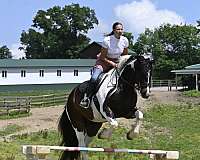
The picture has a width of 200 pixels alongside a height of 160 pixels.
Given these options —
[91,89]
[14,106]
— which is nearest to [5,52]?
[14,106]

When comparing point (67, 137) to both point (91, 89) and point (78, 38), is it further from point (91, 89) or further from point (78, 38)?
point (78, 38)

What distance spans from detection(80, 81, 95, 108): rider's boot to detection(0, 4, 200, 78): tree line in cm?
8127

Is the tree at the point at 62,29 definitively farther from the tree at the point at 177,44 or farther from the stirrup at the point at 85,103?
the stirrup at the point at 85,103

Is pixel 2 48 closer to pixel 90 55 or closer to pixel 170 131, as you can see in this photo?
pixel 90 55

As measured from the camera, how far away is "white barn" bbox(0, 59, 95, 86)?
60750mm

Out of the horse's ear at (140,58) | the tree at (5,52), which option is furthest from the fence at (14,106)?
the tree at (5,52)

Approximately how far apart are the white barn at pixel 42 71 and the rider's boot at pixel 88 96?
2083 inches

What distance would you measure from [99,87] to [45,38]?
323ft

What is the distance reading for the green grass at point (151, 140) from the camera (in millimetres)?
12465

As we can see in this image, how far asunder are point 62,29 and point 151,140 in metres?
90.2

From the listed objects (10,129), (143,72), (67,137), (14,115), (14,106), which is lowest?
(14,115)

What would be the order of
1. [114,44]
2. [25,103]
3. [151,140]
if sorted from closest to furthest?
1. [114,44]
2. [151,140]
3. [25,103]

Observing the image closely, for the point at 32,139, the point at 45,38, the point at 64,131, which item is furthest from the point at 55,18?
the point at 64,131

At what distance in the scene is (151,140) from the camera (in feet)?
53.5
